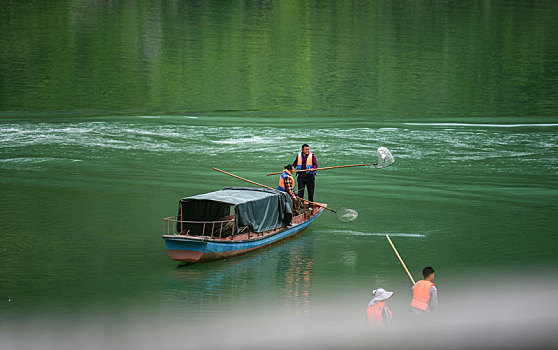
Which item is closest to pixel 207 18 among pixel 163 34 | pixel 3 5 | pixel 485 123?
pixel 163 34

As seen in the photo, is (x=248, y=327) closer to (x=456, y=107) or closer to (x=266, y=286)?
(x=266, y=286)

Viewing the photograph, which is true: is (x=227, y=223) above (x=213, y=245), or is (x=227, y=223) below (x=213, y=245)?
above

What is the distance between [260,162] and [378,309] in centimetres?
2750

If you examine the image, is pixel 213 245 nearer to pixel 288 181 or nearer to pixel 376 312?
pixel 288 181

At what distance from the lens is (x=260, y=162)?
40.5 m

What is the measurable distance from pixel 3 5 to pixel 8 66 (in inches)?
2115

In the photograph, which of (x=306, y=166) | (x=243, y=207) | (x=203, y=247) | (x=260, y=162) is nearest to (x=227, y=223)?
(x=243, y=207)

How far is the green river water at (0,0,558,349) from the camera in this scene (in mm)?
19344

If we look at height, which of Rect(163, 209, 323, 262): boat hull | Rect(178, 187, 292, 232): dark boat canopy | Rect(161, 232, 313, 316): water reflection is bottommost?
Result: Rect(161, 232, 313, 316): water reflection

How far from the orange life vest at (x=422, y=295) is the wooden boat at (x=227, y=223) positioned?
7727mm

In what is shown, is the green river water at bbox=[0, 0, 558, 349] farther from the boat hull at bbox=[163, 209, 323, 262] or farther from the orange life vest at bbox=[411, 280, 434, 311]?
the orange life vest at bbox=[411, 280, 434, 311]

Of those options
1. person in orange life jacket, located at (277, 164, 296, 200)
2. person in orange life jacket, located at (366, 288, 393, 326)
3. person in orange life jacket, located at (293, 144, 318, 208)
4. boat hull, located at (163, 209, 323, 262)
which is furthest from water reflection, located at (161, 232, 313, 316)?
person in orange life jacket, located at (366, 288, 393, 326)

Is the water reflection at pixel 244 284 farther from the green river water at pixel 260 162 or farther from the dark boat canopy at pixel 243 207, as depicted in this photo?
the dark boat canopy at pixel 243 207

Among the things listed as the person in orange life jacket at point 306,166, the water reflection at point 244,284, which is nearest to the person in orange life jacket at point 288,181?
the person in orange life jacket at point 306,166
